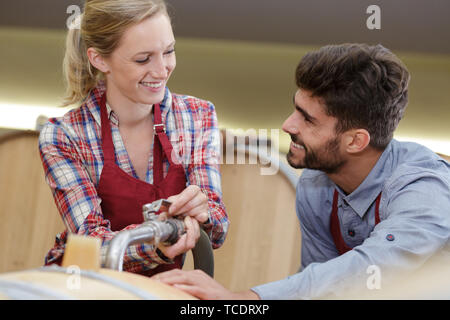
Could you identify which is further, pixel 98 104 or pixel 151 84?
pixel 98 104

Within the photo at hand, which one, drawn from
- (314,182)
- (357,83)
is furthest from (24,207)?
(357,83)

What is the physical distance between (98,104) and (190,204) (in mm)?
483

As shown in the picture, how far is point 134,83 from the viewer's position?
1500 millimetres

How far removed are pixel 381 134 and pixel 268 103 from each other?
4.19ft

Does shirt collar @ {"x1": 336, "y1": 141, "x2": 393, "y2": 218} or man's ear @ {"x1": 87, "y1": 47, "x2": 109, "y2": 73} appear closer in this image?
shirt collar @ {"x1": 336, "y1": 141, "x2": 393, "y2": 218}

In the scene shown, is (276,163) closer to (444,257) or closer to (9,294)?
(444,257)

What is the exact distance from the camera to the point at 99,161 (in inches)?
60.9

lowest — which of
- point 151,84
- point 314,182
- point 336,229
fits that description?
point 336,229

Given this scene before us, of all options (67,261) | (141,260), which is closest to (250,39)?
(141,260)

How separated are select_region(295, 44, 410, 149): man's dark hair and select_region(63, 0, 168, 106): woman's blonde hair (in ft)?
1.40

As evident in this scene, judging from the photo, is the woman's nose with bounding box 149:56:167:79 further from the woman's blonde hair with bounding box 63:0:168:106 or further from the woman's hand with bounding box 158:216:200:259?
the woman's hand with bounding box 158:216:200:259

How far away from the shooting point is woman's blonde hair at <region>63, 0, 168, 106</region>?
1.49 metres

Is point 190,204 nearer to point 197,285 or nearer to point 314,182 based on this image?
point 197,285

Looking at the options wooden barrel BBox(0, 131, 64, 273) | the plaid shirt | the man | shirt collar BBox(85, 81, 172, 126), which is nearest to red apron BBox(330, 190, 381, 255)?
the man
